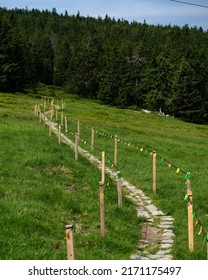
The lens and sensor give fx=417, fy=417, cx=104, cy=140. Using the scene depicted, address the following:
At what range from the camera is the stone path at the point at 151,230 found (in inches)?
390

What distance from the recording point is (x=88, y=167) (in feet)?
67.0

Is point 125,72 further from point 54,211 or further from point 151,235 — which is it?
point 151,235

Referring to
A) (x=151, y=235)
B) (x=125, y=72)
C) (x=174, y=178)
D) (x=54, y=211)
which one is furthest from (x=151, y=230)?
(x=125, y=72)

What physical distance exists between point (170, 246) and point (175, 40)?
375 feet

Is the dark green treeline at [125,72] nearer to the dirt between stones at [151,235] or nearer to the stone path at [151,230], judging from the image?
the stone path at [151,230]

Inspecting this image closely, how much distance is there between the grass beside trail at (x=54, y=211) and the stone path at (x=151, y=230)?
0.27 meters

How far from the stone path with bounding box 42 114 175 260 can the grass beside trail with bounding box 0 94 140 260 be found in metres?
0.27

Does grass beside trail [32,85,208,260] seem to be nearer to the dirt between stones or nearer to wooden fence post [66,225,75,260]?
the dirt between stones

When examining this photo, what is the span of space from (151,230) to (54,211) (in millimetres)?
2881

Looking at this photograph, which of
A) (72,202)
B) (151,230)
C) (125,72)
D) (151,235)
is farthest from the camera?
(125,72)

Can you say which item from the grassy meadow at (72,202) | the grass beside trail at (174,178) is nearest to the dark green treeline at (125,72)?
the grass beside trail at (174,178)

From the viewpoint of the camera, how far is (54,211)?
12156mm
